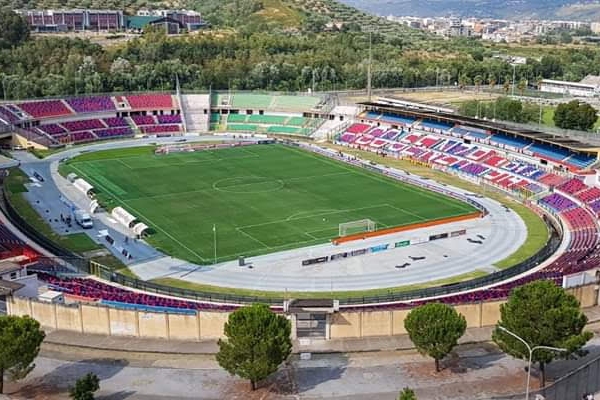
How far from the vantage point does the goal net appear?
55.5m

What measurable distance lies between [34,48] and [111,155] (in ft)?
175

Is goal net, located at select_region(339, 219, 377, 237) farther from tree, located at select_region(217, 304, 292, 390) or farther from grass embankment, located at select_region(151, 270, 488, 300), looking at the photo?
tree, located at select_region(217, 304, 292, 390)

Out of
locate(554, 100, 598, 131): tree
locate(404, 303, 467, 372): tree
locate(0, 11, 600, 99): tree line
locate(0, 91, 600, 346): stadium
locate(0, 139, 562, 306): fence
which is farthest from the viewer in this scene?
locate(0, 11, 600, 99): tree line

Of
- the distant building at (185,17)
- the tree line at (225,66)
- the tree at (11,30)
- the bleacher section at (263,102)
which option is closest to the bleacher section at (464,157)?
the bleacher section at (263,102)

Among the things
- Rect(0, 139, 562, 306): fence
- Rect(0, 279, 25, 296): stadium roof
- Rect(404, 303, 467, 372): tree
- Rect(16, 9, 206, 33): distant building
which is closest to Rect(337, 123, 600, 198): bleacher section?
Rect(0, 139, 562, 306): fence

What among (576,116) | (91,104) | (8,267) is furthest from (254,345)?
(91,104)

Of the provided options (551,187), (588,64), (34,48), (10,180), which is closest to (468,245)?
(551,187)

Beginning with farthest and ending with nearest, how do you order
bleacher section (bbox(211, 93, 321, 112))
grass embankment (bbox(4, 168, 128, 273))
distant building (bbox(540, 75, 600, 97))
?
distant building (bbox(540, 75, 600, 97)) < bleacher section (bbox(211, 93, 321, 112)) < grass embankment (bbox(4, 168, 128, 273))

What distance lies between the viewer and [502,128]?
7906cm

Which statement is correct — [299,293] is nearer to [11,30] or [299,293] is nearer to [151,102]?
[151,102]

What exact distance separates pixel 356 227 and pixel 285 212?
8080 mm

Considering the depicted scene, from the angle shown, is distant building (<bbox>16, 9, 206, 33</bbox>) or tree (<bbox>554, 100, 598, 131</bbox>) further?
distant building (<bbox>16, 9, 206, 33</bbox>)

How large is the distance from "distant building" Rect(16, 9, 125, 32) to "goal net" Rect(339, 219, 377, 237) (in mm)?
131372

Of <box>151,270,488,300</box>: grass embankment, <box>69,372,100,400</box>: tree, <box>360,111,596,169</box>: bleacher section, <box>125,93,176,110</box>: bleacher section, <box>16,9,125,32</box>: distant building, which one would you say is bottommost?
<box>151,270,488,300</box>: grass embankment
